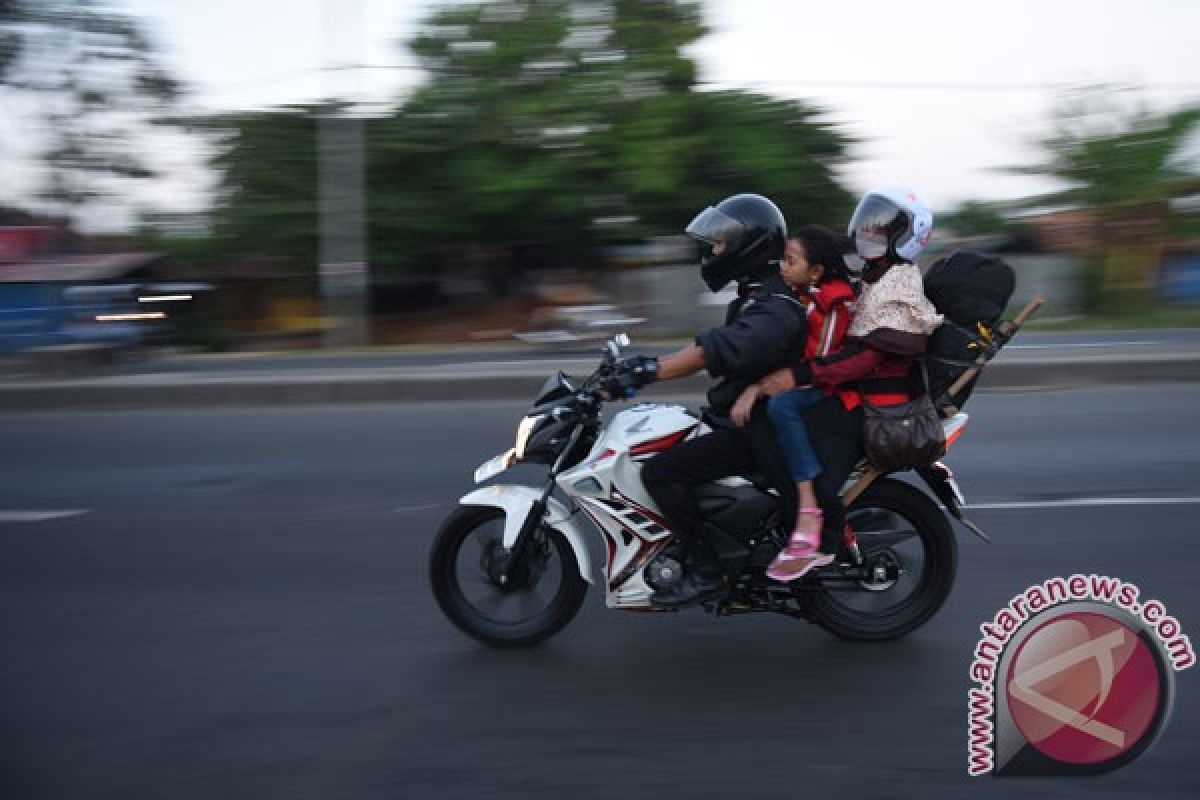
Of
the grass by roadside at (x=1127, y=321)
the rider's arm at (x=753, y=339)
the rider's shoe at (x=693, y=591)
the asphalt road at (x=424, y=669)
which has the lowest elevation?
the grass by roadside at (x=1127, y=321)

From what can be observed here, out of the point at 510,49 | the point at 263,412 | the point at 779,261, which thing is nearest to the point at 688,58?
the point at 510,49

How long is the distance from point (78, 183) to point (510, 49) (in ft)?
41.8

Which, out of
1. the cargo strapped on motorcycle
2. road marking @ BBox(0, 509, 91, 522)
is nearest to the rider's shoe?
the cargo strapped on motorcycle

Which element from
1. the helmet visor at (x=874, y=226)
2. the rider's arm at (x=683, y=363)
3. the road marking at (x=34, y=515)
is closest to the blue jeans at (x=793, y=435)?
the rider's arm at (x=683, y=363)

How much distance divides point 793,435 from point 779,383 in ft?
0.61

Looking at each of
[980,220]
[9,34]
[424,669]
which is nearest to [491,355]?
[424,669]

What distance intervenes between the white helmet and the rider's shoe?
1.23 metres

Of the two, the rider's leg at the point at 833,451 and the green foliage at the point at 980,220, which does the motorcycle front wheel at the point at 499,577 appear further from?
the green foliage at the point at 980,220

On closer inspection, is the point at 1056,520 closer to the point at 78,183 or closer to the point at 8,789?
the point at 8,789

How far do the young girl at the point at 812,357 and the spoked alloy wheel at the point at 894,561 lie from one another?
0.31 metres

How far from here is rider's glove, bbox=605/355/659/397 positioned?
3.98 meters

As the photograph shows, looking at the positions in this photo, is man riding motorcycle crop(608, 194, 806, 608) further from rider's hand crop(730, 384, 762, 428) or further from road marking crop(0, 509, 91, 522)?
road marking crop(0, 509, 91, 522)

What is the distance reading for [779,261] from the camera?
13.5ft

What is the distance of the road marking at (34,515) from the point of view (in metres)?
6.78
